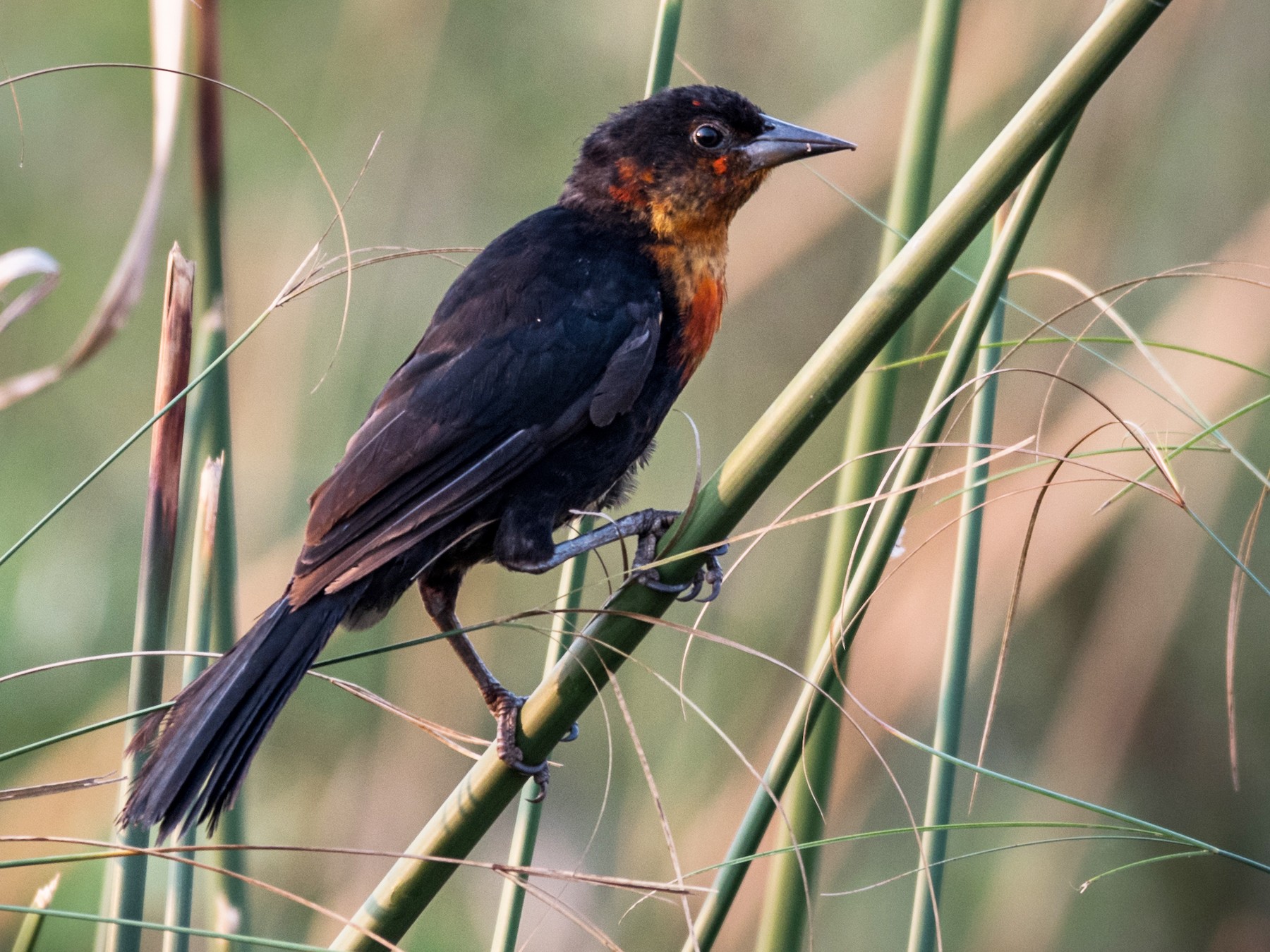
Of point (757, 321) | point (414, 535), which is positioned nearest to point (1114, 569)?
point (757, 321)

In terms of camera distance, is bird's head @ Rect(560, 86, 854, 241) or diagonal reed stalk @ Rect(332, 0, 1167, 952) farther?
bird's head @ Rect(560, 86, 854, 241)

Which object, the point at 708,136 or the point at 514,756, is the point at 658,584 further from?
the point at 708,136

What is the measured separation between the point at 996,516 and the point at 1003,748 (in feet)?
2.01

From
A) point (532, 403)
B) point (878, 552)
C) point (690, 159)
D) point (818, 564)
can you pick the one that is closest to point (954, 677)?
point (878, 552)

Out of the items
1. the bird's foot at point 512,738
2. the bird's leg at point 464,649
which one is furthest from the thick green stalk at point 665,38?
the bird's leg at point 464,649

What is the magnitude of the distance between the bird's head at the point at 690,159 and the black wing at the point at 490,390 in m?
0.14

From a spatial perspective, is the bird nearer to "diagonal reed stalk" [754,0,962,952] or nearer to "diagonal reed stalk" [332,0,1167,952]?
"diagonal reed stalk" [332,0,1167,952]

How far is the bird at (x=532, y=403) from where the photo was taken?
5.47ft

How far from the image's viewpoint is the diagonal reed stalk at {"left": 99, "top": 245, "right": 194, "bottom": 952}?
1.24 m

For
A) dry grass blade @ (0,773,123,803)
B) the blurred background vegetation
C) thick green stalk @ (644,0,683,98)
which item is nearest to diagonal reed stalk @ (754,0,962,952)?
thick green stalk @ (644,0,683,98)

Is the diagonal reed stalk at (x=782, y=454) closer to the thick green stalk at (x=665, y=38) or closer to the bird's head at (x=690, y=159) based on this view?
the thick green stalk at (x=665, y=38)

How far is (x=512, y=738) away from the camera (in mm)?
1394

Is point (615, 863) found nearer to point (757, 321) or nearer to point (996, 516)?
point (996, 516)

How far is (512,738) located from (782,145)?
1.36 meters
